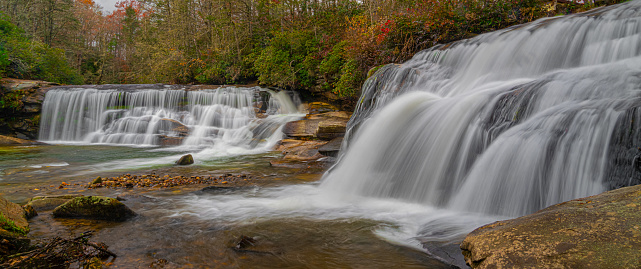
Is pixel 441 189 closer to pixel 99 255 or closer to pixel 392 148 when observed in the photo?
pixel 392 148

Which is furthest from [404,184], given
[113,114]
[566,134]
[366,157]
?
[113,114]

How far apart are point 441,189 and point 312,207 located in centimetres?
181

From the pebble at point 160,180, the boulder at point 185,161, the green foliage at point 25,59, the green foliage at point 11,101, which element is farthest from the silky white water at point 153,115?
the pebble at point 160,180

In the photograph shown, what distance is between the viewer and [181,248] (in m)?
3.44

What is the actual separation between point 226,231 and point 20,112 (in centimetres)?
1926

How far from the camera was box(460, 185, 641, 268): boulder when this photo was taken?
199 cm

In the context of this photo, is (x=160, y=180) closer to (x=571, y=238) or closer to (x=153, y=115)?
(x=571, y=238)

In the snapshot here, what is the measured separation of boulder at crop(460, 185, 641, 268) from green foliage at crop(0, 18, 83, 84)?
23379 mm

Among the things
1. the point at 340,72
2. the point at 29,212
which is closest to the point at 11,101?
the point at 340,72

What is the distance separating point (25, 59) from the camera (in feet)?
66.3

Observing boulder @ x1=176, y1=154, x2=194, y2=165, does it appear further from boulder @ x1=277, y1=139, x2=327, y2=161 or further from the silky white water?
the silky white water

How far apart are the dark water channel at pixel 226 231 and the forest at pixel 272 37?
22.8 feet

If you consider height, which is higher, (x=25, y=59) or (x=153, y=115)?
(x=25, y=59)

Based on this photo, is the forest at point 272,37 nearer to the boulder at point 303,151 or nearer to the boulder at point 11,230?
the boulder at point 303,151
